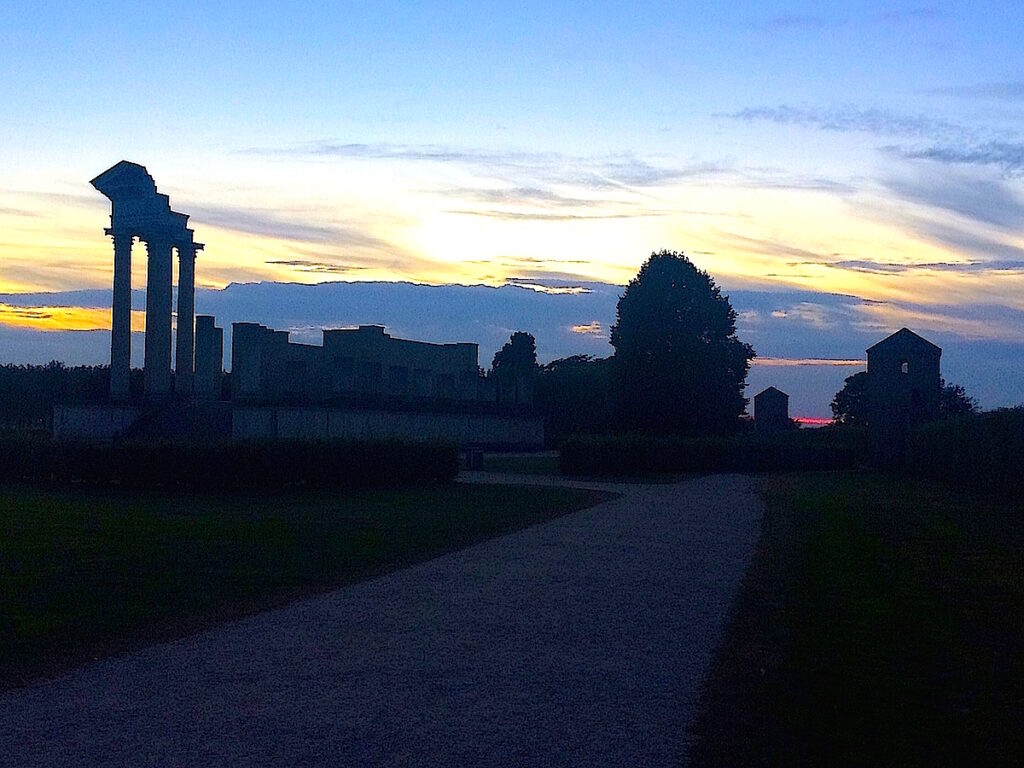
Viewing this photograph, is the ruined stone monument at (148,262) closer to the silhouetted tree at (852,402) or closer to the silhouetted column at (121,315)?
the silhouetted column at (121,315)

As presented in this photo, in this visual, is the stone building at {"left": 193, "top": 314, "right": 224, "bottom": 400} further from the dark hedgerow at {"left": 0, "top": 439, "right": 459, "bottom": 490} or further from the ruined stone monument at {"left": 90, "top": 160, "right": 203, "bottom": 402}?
the dark hedgerow at {"left": 0, "top": 439, "right": 459, "bottom": 490}

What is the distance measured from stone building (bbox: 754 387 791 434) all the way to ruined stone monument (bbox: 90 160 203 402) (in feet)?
175

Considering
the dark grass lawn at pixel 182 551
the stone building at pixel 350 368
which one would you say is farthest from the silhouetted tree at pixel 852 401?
the dark grass lawn at pixel 182 551

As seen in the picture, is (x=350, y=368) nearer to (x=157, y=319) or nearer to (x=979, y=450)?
(x=157, y=319)

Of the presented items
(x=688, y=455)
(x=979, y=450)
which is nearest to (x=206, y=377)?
(x=688, y=455)

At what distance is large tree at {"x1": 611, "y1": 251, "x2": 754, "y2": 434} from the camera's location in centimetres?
7388

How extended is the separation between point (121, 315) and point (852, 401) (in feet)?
329

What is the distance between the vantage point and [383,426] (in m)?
59.4

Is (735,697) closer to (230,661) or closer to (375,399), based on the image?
(230,661)

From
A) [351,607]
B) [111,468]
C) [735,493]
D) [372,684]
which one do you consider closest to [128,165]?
[111,468]

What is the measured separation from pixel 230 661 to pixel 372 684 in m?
1.59

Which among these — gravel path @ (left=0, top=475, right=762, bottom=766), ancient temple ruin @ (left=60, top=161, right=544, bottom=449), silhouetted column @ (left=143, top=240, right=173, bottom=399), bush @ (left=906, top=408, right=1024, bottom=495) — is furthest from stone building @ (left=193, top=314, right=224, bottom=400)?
gravel path @ (left=0, top=475, right=762, bottom=766)

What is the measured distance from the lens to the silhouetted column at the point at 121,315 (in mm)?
50875

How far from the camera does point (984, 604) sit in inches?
537
